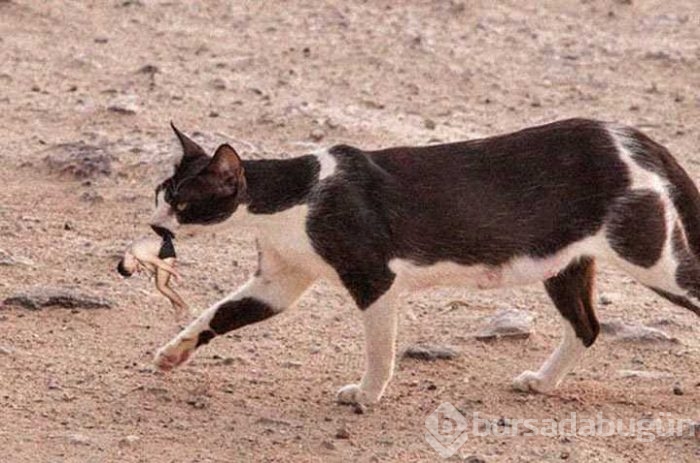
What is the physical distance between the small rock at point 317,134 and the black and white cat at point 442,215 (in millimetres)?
3407

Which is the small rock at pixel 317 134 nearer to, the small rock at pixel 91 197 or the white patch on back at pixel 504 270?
the small rock at pixel 91 197

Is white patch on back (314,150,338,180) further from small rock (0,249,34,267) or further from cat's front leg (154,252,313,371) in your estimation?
small rock (0,249,34,267)

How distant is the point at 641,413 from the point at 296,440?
1.40 m

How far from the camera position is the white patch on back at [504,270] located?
7574 mm

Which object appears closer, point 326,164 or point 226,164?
point 226,164

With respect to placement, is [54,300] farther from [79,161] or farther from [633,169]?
[633,169]

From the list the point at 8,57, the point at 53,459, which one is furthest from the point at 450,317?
the point at 8,57

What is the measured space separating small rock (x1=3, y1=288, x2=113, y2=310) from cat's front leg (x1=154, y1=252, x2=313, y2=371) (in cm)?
83

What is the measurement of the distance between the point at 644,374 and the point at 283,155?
10.6 feet

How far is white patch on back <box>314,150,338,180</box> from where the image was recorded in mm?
7555

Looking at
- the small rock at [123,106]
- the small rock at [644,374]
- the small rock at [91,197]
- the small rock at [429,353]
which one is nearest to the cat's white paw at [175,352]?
the small rock at [429,353]

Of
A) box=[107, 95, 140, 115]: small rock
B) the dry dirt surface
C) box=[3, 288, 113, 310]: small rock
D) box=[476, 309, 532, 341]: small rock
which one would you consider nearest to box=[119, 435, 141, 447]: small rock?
the dry dirt surface

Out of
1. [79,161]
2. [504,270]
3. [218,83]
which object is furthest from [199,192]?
[218,83]

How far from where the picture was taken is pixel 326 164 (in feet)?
24.9
